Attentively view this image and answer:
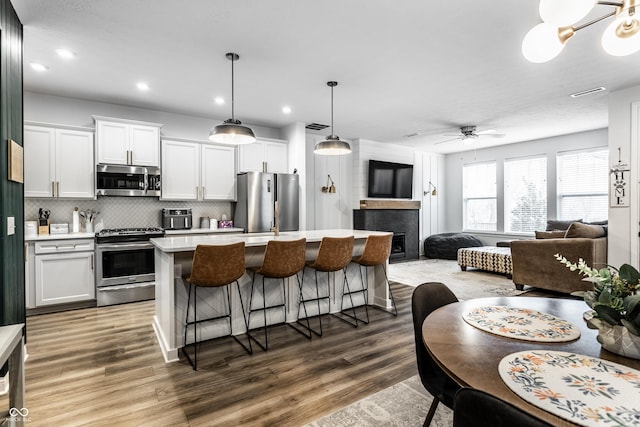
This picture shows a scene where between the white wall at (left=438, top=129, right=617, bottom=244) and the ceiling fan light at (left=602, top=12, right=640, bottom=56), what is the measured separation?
6.09 meters

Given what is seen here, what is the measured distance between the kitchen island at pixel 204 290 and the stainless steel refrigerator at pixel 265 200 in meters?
1.88

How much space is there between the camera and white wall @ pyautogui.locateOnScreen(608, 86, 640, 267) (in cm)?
433

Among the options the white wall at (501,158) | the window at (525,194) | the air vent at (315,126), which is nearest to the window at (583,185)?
the white wall at (501,158)

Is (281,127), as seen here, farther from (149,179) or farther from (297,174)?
(149,179)

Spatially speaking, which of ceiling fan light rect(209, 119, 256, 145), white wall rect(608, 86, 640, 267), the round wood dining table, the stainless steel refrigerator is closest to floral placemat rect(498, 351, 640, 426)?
the round wood dining table

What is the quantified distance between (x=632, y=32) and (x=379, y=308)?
135 inches

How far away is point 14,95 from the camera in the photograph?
2.67 m

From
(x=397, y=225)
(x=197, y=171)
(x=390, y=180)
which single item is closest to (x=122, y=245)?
(x=197, y=171)

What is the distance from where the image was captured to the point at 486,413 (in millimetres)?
762

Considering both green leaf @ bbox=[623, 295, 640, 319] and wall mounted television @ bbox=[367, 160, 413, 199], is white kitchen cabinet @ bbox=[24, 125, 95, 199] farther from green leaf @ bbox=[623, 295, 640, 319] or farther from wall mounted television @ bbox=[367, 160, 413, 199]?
green leaf @ bbox=[623, 295, 640, 319]

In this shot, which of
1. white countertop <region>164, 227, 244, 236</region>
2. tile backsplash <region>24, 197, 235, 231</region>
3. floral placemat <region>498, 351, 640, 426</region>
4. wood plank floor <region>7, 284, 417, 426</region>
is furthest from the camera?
white countertop <region>164, 227, 244, 236</region>

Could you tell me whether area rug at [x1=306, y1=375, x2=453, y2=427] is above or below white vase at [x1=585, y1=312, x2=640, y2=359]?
below

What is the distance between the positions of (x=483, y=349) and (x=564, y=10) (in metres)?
1.45

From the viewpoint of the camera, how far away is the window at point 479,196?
8.36 metres
